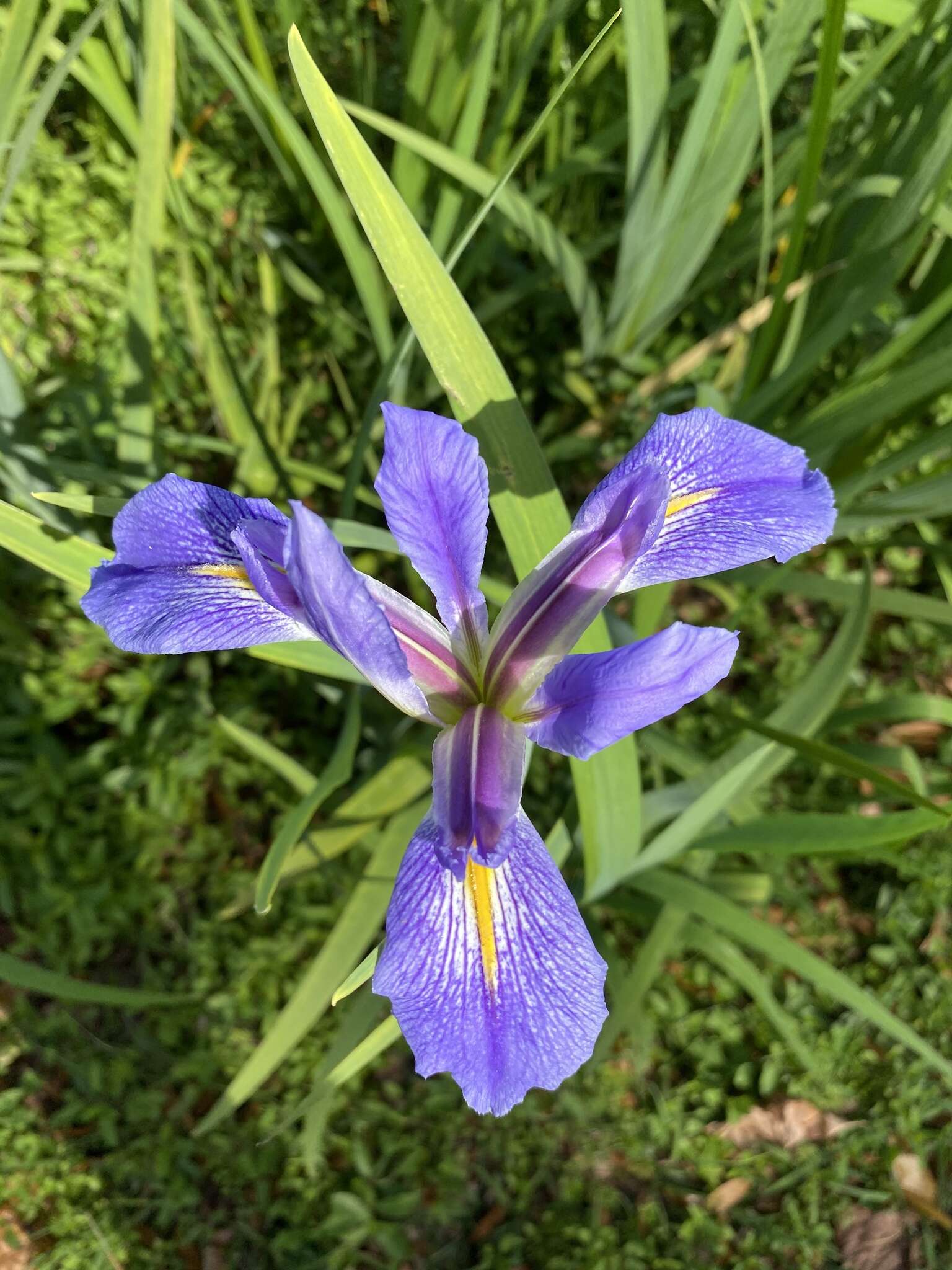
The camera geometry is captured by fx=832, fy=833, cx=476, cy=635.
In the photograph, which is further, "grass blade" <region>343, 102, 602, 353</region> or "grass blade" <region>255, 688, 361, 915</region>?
"grass blade" <region>343, 102, 602, 353</region>

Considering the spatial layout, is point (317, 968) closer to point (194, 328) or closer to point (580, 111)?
point (194, 328)

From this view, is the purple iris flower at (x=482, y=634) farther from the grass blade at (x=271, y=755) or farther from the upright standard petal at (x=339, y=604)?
the grass blade at (x=271, y=755)

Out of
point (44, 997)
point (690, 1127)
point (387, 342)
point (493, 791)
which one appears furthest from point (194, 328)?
point (690, 1127)

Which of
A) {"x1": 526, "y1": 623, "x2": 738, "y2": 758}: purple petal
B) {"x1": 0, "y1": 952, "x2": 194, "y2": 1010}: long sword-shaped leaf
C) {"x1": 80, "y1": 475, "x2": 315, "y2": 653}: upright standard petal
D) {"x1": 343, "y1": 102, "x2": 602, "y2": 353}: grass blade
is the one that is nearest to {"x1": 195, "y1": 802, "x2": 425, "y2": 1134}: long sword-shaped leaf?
{"x1": 0, "y1": 952, "x2": 194, "y2": 1010}: long sword-shaped leaf

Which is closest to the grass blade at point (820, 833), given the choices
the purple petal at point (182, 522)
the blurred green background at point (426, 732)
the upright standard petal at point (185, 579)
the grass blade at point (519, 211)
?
the blurred green background at point (426, 732)

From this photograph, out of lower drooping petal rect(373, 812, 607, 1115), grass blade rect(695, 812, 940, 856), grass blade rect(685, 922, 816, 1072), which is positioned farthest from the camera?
grass blade rect(685, 922, 816, 1072)

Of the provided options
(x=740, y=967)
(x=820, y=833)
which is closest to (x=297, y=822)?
(x=820, y=833)

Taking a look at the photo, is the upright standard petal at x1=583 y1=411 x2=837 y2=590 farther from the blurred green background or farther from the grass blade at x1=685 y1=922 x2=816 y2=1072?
the grass blade at x1=685 y1=922 x2=816 y2=1072
